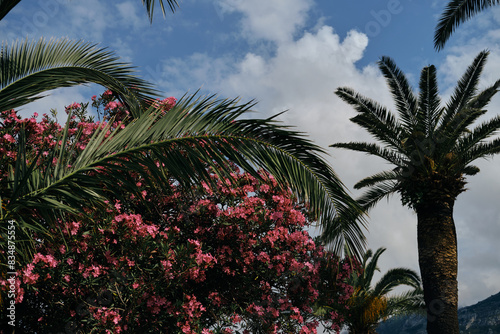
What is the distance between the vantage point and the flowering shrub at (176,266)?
7.18 metres

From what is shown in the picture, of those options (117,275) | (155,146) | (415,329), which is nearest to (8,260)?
(155,146)

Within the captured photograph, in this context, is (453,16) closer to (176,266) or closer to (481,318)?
(176,266)

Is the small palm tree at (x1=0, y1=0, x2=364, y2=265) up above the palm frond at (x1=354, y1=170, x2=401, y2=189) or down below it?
below

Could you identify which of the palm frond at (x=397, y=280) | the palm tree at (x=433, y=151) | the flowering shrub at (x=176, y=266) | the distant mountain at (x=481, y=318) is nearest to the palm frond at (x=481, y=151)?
the palm tree at (x=433, y=151)

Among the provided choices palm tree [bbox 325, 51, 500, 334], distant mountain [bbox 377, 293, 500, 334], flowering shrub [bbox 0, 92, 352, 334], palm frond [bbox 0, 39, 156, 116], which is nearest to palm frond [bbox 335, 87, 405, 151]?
palm tree [bbox 325, 51, 500, 334]

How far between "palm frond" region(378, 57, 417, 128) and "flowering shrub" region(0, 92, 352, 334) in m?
7.54

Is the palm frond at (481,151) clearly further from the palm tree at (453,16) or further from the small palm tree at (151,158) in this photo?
the small palm tree at (151,158)

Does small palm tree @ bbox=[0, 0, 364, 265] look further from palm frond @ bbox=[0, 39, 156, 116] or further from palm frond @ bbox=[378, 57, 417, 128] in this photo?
palm frond @ bbox=[378, 57, 417, 128]

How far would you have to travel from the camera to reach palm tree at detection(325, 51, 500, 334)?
14.4 m

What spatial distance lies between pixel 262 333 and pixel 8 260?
15.4 feet

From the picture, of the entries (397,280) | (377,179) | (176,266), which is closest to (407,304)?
(397,280)

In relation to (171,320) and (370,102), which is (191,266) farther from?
(370,102)

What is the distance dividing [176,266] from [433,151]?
1032 centimetres

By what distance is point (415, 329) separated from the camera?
14362cm
